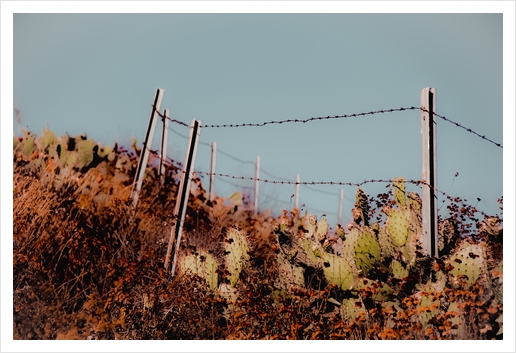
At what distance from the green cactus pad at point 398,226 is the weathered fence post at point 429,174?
17 cm

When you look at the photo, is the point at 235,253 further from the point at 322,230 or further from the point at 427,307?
the point at 427,307

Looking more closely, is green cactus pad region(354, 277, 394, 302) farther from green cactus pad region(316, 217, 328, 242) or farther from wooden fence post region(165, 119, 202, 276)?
wooden fence post region(165, 119, 202, 276)

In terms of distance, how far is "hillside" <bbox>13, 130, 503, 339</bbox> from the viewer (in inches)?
132

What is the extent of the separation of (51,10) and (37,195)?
4.55ft

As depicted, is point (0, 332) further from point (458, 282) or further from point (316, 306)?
point (458, 282)

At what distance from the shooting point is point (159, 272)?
3977 millimetres

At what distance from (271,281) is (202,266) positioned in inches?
21.1

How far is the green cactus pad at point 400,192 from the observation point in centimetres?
366

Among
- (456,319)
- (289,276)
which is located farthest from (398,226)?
(289,276)

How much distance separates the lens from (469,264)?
335 cm

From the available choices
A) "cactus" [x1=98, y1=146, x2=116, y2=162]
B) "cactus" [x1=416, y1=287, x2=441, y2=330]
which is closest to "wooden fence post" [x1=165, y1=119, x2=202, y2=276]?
"cactus" [x1=98, y1=146, x2=116, y2=162]

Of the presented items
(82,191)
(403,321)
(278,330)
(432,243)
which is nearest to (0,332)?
(82,191)

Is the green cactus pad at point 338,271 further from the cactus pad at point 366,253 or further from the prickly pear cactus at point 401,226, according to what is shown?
the prickly pear cactus at point 401,226

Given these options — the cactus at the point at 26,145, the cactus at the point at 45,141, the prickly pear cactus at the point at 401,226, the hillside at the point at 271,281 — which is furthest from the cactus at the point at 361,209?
the cactus at the point at 45,141
